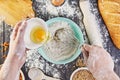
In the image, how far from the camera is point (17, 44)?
1.37 m

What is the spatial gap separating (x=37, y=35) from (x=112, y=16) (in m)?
0.40

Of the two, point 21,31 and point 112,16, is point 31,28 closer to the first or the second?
point 21,31

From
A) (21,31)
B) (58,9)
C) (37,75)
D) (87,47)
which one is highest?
(58,9)

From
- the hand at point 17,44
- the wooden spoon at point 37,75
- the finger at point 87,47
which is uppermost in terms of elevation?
the hand at point 17,44

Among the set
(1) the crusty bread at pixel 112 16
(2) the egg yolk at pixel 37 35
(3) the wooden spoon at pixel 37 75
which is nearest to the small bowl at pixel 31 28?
(2) the egg yolk at pixel 37 35

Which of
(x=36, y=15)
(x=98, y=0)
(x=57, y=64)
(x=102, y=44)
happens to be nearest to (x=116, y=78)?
(x=102, y=44)

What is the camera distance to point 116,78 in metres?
1.41

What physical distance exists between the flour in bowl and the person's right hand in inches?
3.5

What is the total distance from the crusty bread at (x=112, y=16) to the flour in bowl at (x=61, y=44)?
0.19m

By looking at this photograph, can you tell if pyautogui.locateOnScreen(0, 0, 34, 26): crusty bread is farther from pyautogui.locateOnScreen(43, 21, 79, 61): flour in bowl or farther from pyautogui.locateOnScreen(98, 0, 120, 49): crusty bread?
pyautogui.locateOnScreen(98, 0, 120, 49): crusty bread

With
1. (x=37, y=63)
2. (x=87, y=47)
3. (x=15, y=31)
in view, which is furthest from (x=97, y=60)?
(x=15, y=31)

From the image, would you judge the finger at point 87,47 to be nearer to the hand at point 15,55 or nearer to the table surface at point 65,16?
the table surface at point 65,16

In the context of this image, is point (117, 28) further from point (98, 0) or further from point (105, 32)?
point (98, 0)

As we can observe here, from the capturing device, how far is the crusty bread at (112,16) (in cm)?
151
